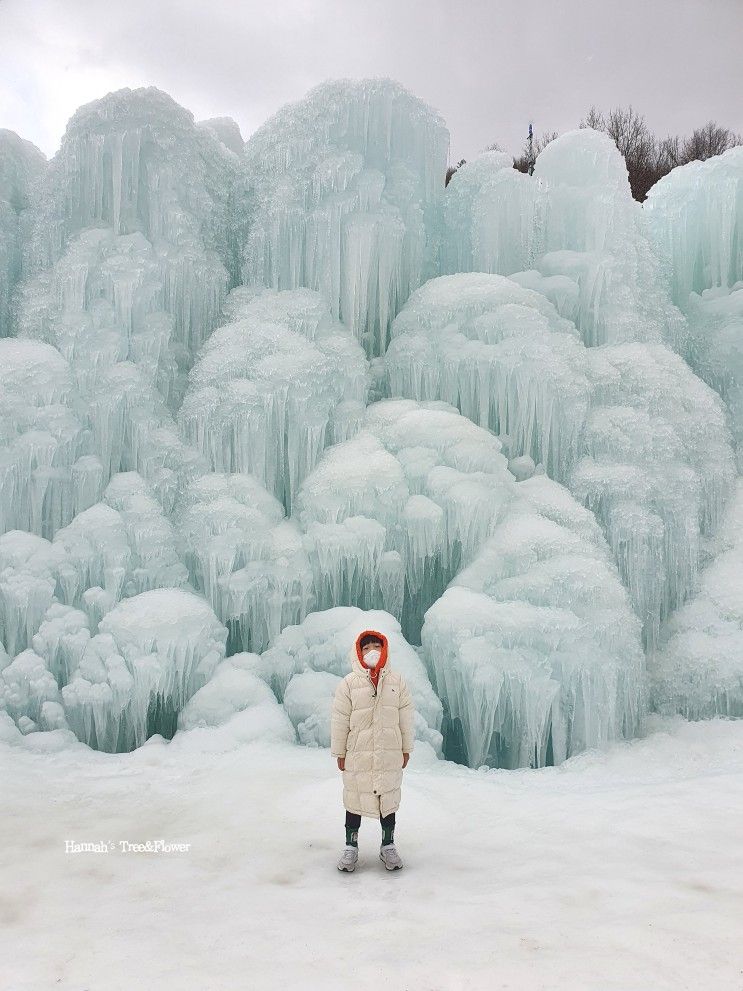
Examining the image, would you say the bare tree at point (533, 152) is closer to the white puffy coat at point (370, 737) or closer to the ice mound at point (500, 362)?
the ice mound at point (500, 362)

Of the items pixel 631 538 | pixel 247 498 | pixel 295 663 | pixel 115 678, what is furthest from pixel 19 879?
pixel 631 538

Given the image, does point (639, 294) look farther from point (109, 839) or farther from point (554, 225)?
point (109, 839)

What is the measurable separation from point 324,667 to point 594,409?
12.6ft

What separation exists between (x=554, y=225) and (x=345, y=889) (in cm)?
783

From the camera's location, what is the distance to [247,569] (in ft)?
21.8

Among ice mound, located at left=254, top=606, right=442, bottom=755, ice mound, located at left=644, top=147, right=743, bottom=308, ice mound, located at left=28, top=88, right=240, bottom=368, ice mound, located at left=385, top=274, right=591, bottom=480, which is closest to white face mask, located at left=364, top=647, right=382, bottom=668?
ice mound, located at left=254, top=606, right=442, bottom=755

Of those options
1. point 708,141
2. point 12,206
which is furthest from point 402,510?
point 708,141

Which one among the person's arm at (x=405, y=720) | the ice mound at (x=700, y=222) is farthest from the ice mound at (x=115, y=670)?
the ice mound at (x=700, y=222)

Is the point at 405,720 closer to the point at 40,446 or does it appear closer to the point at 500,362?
the point at 500,362

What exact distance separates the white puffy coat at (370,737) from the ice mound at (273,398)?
3.79m

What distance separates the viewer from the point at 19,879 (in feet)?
12.1

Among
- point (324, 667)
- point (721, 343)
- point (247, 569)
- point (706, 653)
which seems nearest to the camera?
point (324, 667)

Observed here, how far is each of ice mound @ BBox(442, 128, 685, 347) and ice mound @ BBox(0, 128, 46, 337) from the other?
16.7 ft

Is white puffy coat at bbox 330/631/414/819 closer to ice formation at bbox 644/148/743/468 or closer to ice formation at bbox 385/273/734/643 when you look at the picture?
ice formation at bbox 385/273/734/643
